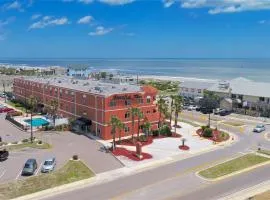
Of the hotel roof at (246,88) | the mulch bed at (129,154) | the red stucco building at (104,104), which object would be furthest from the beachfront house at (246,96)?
the mulch bed at (129,154)

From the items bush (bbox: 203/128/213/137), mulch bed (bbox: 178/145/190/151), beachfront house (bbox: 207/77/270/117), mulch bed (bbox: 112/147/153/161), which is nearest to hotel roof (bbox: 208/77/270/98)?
beachfront house (bbox: 207/77/270/117)

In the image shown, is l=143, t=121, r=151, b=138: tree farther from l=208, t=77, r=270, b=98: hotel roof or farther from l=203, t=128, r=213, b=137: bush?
l=208, t=77, r=270, b=98: hotel roof

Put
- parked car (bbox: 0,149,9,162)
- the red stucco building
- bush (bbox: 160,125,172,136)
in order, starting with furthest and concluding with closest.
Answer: bush (bbox: 160,125,172,136), the red stucco building, parked car (bbox: 0,149,9,162)

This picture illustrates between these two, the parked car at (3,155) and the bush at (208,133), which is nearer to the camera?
the parked car at (3,155)

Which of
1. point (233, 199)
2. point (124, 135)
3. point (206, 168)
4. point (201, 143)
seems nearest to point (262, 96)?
point (201, 143)

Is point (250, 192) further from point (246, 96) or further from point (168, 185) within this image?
point (246, 96)

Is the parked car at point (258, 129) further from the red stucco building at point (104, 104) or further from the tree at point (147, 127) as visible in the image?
the tree at point (147, 127)
